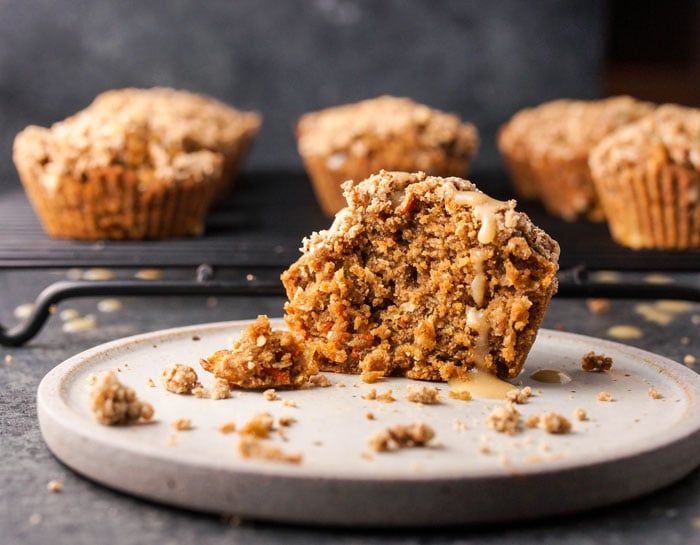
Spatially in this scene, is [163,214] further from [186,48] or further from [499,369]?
[186,48]

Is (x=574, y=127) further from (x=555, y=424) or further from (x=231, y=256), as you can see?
(x=555, y=424)

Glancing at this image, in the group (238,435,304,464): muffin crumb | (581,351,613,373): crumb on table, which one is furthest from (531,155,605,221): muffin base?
(238,435,304,464): muffin crumb

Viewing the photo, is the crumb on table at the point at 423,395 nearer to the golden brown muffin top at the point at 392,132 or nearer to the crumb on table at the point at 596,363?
the crumb on table at the point at 596,363

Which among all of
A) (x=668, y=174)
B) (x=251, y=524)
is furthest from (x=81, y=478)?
(x=668, y=174)

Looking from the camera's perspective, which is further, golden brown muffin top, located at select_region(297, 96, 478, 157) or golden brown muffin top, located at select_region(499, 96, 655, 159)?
golden brown muffin top, located at select_region(499, 96, 655, 159)

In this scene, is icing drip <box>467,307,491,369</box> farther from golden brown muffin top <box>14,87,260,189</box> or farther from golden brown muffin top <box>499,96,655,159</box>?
golden brown muffin top <box>499,96,655,159</box>

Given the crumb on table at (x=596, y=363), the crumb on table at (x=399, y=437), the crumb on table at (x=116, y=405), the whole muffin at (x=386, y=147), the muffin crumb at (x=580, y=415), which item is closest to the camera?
the crumb on table at (x=399, y=437)

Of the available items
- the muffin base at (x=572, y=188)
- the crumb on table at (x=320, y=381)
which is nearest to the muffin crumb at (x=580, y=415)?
the crumb on table at (x=320, y=381)
